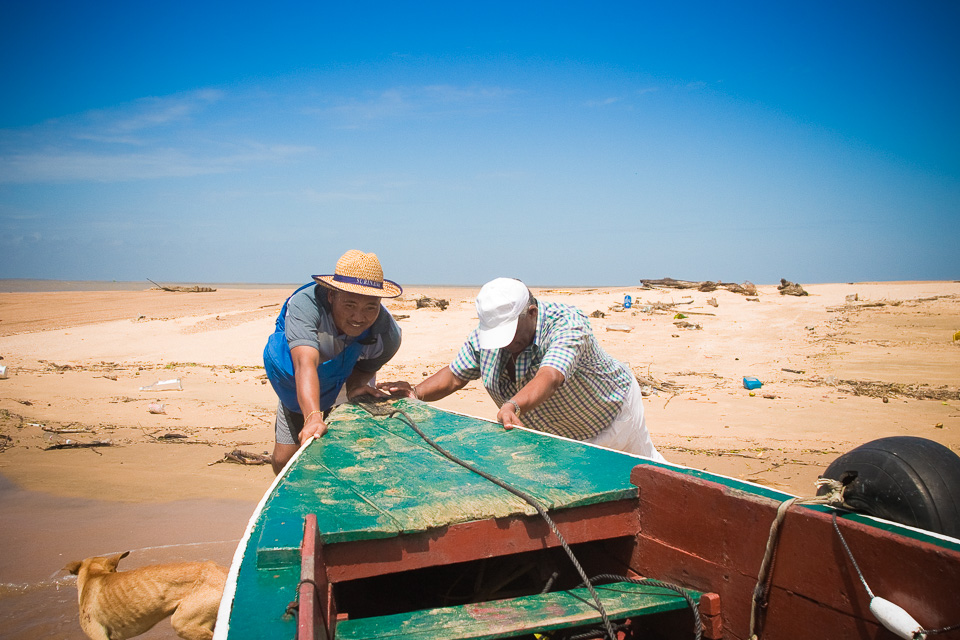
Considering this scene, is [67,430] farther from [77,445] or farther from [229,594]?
[229,594]

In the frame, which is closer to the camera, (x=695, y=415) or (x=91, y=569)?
(x=91, y=569)

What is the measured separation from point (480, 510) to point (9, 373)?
10608mm

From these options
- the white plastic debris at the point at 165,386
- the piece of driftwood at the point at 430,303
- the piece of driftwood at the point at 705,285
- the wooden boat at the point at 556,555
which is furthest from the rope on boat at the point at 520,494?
the piece of driftwood at the point at 705,285

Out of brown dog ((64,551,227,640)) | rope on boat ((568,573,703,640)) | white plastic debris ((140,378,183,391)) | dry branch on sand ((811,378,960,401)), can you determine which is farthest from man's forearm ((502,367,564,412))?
white plastic debris ((140,378,183,391))

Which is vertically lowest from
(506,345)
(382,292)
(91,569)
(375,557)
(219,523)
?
(219,523)

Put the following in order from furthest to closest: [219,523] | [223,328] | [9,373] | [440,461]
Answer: [223,328]
[9,373]
[219,523]
[440,461]

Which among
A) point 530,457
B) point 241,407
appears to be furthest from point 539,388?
point 241,407

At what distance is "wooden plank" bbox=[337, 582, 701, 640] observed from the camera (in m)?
1.88

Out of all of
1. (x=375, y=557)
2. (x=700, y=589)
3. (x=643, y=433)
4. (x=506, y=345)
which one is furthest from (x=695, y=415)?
(x=375, y=557)

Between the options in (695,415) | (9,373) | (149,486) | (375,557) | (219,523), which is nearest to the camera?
(375,557)

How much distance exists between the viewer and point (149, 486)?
545cm

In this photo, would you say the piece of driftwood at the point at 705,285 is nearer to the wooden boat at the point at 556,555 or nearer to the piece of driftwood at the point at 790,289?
the piece of driftwood at the point at 790,289

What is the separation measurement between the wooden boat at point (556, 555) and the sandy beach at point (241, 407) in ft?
6.31

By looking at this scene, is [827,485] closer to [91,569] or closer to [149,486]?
[91,569]
